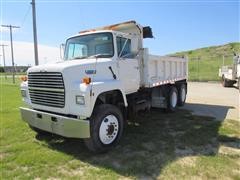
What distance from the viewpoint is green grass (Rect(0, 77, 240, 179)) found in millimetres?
4141

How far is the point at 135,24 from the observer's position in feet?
22.3

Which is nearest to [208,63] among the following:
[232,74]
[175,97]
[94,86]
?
[232,74]

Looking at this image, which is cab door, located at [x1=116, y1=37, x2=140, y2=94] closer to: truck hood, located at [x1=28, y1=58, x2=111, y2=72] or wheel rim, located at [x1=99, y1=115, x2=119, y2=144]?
truck hood, located at [x1=28, y1=58, x2=111, y2=72]

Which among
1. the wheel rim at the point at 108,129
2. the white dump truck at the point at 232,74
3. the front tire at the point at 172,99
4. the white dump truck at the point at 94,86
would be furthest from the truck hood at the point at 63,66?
the white dump truck at the point at 232,74

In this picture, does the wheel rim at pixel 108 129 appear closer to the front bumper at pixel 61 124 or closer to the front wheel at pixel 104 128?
the front wheel at pixel 104 128

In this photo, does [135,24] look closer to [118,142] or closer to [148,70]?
[148,70]

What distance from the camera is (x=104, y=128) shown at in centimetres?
508

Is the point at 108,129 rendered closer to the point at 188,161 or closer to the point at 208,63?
the point at 188,161

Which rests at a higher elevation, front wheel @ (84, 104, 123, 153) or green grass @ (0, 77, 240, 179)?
front wheel @ (84, 104, 123, 153)

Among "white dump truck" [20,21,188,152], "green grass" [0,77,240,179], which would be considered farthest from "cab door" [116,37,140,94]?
"green grass" [0,77,240,179]

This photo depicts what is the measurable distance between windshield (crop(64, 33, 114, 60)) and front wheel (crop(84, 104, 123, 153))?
4.54ft

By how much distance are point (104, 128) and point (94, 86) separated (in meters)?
0.96

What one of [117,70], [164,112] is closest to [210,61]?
[164,112]

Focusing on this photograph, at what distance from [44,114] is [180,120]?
4.45 metres
